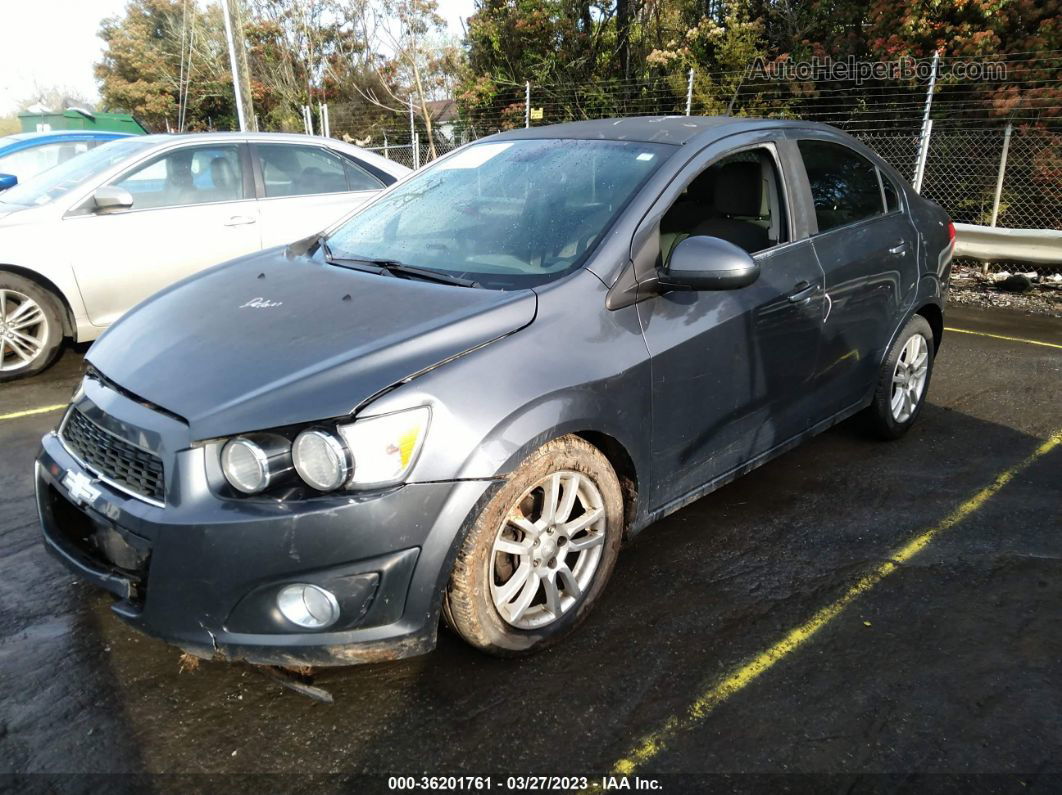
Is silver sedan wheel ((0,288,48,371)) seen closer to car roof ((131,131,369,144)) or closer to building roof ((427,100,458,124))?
car roof ((131,131,369,144))

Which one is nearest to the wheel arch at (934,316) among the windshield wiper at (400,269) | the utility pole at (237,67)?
the windshield wiper at (400,269)

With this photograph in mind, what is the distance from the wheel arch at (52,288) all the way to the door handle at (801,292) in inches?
187

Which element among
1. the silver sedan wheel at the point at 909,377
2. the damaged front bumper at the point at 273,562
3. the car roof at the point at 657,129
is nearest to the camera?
the damaged front bumper at the point at 273,562

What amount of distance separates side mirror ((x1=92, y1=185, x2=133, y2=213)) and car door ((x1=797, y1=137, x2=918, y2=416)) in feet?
14.1

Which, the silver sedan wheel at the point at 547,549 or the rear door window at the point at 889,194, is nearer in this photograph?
the silver sedan wheel at the point at 547,549

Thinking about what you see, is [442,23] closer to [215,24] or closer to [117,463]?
[215,24]

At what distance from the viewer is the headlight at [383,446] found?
89.4 inches

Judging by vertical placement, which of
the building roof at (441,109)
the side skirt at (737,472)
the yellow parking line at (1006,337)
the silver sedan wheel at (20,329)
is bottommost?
the yellow parking line at (1006,337)

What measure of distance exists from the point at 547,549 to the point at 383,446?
720 mm

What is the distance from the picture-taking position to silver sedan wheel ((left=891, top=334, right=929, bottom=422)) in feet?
14.7

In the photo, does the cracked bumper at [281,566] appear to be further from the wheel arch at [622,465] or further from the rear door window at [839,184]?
the rear door window at [839,184]

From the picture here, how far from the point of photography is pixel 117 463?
2.50m

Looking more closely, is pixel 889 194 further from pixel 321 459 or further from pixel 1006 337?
pixel 1006 337

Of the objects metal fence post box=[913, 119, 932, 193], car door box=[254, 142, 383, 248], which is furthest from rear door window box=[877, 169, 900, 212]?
metal fence post box=[913, 119, 932, 193]
